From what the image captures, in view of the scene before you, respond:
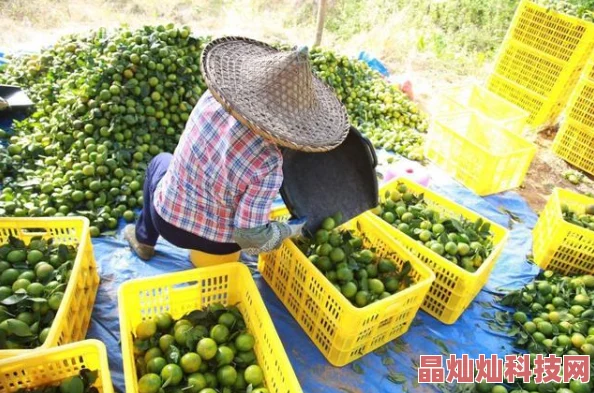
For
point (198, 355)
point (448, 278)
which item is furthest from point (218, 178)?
point (448, 278)

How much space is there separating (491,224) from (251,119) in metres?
2.06

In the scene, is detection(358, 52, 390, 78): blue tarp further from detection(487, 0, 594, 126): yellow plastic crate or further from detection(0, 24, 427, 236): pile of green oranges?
detection(0, 24, 427, 236): pile of green oranges

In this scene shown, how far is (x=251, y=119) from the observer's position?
168 centimetres

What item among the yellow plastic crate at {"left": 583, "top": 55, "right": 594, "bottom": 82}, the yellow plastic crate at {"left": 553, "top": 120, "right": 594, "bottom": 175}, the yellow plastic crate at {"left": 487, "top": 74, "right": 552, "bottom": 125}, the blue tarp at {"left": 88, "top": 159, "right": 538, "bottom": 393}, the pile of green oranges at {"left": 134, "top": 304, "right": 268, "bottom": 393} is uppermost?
the yellow plastic crate at {"left": 583, "top": 55, "right": 594, "bottom": 82}

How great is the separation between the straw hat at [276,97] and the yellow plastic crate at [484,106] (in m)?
3.21

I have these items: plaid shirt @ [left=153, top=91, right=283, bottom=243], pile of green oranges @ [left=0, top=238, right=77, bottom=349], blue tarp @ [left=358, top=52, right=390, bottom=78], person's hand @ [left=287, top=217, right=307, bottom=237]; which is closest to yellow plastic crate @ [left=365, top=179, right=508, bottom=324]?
person's hand @ [left=287, top=217, right=307, bottom=237]

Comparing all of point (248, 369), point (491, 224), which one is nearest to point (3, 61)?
point (248, 369)

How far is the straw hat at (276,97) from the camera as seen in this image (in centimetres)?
171

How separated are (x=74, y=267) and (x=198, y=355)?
0.79 m

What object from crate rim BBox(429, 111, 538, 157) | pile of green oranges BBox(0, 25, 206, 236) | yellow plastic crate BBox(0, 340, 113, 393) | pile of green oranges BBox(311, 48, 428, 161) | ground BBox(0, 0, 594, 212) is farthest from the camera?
ground BBox(0, 0, 594, 212)

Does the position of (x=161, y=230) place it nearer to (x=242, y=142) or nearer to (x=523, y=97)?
(x=242, y=142)

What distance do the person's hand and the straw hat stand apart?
0.61 meters

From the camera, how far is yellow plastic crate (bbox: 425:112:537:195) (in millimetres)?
4148

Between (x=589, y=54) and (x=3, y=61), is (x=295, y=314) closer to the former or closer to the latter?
(x=3, y=61)
